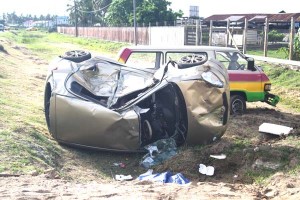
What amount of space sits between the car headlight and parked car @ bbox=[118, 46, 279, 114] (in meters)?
2.94

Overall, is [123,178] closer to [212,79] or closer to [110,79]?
[212,79]

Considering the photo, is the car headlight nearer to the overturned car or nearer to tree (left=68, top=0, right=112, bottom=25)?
the overturned car

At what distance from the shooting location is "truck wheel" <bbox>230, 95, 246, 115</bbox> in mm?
11180

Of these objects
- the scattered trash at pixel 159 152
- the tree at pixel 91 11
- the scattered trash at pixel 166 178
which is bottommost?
the scattered trash at pixel 166 178

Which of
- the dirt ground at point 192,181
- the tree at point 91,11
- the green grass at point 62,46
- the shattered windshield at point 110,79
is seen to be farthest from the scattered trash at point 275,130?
the tree at point 91,11

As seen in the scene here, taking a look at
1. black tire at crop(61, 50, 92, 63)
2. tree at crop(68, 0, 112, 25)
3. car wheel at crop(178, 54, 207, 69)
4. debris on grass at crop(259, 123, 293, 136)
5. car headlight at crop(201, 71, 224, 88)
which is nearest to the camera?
car headlight at crop(201, 71, 224, 88)

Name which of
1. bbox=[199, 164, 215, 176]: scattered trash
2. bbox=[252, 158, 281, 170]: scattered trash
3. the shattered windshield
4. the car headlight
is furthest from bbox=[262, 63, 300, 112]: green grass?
bbox=[199, 164, 215, 176]: scattered trash

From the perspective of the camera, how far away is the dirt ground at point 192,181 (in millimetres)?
5461

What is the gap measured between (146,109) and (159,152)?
2.60 feet

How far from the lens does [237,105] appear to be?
37.0ft

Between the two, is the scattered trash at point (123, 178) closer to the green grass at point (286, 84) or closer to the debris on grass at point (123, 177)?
the debris on grass at point (123, 177)

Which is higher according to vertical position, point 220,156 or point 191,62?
point 191,62

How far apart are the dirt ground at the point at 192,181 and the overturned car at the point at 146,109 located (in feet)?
1.20

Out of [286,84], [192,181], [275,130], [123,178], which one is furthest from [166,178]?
[286,84]
